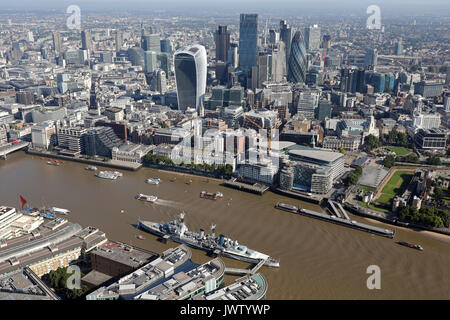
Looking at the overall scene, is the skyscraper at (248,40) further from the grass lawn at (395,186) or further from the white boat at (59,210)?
the white boat at (59,210)

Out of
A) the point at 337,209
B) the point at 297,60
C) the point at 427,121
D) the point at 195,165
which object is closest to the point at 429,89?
the point at 427,121

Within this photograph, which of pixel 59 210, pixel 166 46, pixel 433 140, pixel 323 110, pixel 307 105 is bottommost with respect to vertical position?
pixel 59 210

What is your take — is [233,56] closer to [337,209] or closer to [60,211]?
[337,209]

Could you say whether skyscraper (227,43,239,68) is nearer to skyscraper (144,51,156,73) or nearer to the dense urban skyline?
the dense urban skyline

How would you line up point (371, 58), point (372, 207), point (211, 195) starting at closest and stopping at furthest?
point (372, 207), point (211, 195), point (371, 58)

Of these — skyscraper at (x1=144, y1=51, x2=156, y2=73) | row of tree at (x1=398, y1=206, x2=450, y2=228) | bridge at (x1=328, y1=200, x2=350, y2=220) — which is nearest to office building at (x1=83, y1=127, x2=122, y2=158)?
bridge at (x1=328, y1=200, x2=350, y2=220)

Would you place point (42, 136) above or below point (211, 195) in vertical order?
above
